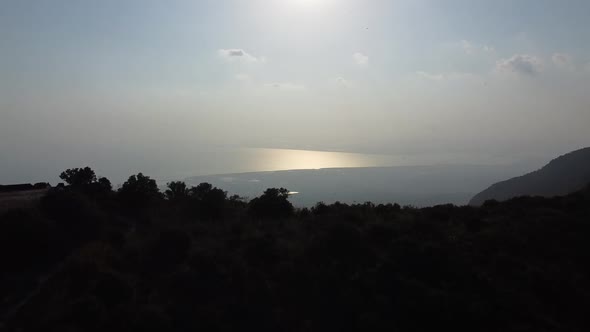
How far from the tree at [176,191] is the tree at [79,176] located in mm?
4670

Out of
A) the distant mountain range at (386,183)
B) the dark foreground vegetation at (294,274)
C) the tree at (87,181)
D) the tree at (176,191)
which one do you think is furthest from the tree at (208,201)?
the distant mountain range at (386,183)

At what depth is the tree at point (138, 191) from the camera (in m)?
24.6

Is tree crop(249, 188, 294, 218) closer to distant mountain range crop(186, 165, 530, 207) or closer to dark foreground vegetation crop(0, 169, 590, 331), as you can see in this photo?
dark foreground vegetation crop(0, 169, 590, 331)

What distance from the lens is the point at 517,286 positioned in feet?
44.6

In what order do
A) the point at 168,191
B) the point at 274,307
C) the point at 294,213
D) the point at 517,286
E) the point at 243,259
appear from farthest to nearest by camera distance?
the point at 168,191 → the point at 294,213 → the point at 243,259 → the point at 517,286 → the point at 274,307

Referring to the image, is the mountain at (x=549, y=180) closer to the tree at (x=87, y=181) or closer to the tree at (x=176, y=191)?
the tree at (x=176, y=191)

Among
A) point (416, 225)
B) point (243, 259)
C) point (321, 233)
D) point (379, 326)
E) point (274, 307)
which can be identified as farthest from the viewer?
point (416, 225)

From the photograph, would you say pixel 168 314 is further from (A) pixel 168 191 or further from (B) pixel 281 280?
(A) pixel 168 191

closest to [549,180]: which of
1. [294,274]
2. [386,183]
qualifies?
[386,183]

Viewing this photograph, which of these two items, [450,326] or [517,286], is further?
[517,286]

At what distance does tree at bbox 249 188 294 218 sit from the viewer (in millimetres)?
23703

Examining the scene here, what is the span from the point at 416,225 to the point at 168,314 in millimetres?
11377

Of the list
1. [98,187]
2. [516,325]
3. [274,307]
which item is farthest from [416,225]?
[98,187]

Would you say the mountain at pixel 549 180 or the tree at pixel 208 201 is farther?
the mountain at pixel 549 180
